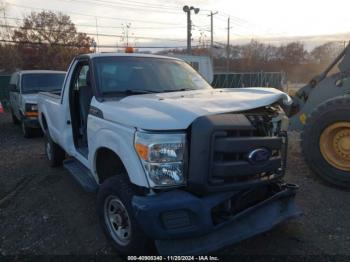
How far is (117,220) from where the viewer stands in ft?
11.6

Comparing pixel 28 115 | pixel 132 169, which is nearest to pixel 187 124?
pixel 132 169

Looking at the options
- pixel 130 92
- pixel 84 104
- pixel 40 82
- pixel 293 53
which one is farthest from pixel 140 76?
pixel 293 53

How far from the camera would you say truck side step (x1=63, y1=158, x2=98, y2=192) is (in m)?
4.22

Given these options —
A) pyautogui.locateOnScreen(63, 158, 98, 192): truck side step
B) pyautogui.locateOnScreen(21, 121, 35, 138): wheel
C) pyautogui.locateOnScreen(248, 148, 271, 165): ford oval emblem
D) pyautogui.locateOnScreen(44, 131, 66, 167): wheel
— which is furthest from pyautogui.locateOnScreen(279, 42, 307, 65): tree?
pyautogui.locateOnScreen(248, 148, 271, 165): ford oval emblem

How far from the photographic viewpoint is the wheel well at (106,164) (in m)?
3.77

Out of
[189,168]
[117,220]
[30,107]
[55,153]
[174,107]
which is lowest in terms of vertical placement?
[55,153]

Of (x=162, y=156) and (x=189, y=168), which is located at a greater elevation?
(x=162, y=156)

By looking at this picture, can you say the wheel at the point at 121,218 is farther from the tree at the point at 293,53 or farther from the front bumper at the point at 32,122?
the tree at the point at 293,53

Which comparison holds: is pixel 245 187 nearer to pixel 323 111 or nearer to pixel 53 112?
pixel 323 111

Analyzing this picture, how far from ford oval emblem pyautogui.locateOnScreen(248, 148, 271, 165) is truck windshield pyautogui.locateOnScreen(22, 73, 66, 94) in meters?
8.80

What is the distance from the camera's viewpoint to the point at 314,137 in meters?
5.37

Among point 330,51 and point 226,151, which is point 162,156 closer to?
point 226,151

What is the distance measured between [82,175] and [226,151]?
2355 mm

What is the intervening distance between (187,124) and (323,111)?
10.2 ft
